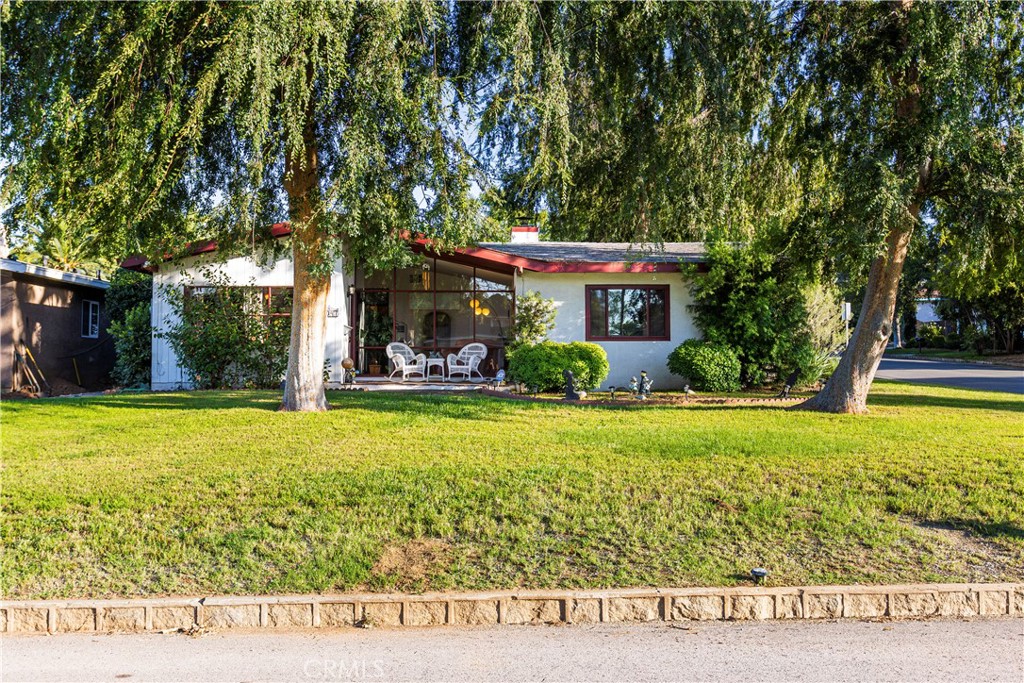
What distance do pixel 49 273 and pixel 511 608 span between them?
16.1m

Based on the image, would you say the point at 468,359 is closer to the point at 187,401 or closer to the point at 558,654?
the point at 187,401

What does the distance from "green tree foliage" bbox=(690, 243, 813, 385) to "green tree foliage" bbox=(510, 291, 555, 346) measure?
11.3ft

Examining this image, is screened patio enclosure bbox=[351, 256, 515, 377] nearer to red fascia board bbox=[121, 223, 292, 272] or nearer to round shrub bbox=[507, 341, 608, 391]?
round shrub bbox=[507, 341, 608, 391]

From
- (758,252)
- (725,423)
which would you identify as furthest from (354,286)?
(725,423)

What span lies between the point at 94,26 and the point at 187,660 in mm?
7338

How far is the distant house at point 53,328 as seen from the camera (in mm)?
16312

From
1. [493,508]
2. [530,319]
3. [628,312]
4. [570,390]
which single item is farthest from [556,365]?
[493,508]

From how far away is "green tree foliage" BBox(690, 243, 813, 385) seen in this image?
1636 cm

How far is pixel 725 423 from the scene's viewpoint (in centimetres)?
1055

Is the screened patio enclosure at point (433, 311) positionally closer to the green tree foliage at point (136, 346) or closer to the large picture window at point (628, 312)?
the large picture window at point (628, 312)

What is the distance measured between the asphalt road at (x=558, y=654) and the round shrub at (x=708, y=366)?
10924 millimetres

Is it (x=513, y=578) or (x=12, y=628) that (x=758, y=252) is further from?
(x=12, y=628)

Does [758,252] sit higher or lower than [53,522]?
higher

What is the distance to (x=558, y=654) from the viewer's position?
4.57 m
